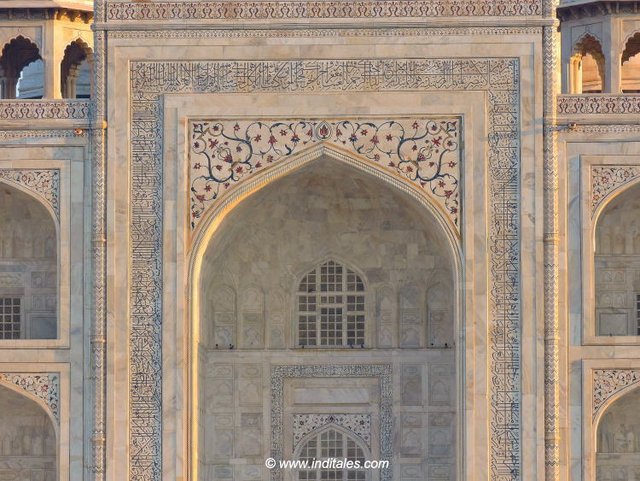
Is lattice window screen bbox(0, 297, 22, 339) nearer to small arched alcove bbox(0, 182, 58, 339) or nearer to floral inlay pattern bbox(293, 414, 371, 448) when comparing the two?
small arched alcove bbox(0, 182, 58, 339)

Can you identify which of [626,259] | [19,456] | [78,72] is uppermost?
[78,72]

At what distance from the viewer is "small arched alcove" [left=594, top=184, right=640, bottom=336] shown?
984 inches

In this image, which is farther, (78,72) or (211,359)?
(78,72)

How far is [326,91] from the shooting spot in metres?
24.3

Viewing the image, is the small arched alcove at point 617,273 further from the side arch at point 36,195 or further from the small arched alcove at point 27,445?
the small arched alcove at point 27,445

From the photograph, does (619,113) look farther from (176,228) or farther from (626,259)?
(176,228)

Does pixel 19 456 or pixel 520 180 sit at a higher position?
pixel 520 180

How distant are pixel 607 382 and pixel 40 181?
20.3 feet

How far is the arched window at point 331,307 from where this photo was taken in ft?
83.8

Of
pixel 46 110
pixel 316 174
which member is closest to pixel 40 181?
pixel 46 110

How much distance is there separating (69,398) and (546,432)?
16.0ft

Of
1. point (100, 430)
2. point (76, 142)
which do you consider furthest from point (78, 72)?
point (100, 430)

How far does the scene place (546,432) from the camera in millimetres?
23984

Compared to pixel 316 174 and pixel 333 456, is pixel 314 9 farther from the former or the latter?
pixel 333 456
